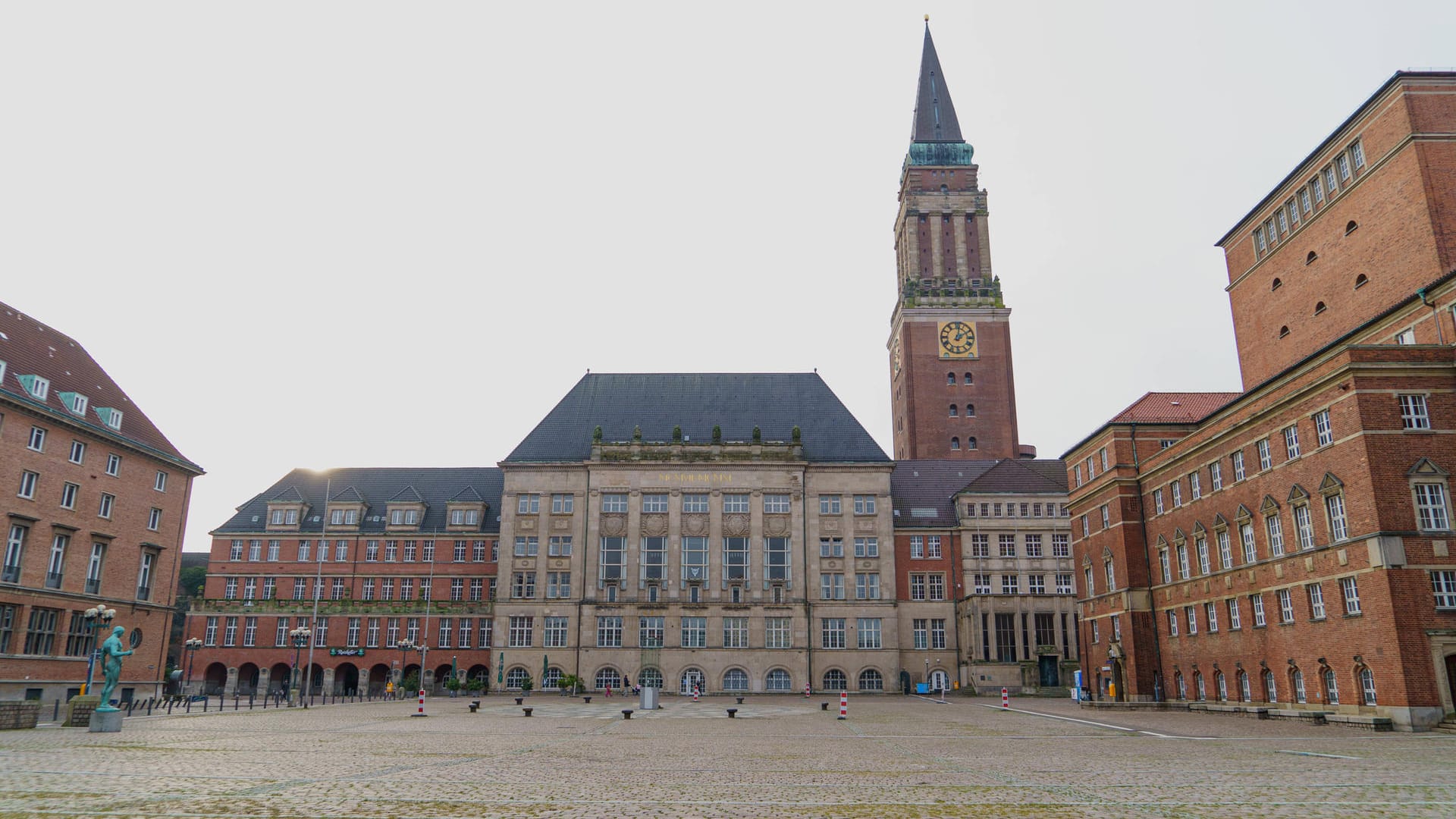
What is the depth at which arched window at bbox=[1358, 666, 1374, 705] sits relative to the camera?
33125mm

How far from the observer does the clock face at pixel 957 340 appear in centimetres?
10088

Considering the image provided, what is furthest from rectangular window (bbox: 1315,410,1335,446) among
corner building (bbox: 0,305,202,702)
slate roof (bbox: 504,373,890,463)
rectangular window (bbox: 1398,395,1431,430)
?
corner building (bbox: 0,305,202,702)

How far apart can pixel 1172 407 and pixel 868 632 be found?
29425 millimetres

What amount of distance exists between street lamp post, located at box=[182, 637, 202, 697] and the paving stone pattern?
3135 centimetres

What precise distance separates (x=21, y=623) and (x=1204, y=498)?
5649cm

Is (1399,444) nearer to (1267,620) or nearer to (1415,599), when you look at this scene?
(1415,599)

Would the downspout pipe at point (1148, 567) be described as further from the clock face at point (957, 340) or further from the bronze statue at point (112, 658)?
the clock face at point (957, 340)

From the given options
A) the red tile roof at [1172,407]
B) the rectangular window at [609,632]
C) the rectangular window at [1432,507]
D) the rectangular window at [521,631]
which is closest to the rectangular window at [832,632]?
the rectangular window at [609,632]

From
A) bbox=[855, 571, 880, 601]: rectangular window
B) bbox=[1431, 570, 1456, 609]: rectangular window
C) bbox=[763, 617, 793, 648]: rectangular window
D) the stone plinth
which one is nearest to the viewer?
the stone plinth

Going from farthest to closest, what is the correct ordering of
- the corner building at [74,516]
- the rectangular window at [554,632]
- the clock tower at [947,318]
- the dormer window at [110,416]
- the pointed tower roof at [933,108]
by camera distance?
the pointed tower roof at [933,108], the clock tower at [947,318], the rectangular window at [554,632], the dormer window at [110,416], the corner building at [74,516]

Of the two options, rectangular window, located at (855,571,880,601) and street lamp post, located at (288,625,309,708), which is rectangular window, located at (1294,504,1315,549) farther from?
street lamp post, located at (288,625,309,708)

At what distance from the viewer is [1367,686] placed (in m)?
33.4

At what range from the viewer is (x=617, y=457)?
3036 inches

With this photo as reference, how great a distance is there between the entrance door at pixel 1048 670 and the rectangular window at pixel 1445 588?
130 feet
